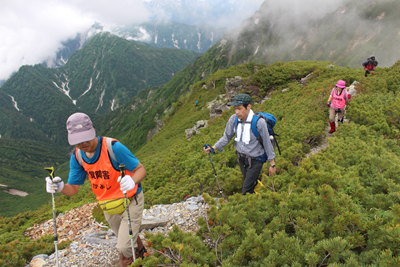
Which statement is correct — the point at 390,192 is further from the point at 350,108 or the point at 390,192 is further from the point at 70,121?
the point at 350,108

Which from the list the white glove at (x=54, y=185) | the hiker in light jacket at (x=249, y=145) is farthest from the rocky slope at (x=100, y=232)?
the white glove at (x=54, y=185)

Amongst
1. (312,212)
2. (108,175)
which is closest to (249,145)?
(312,212)

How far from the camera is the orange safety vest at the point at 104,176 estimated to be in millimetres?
3846

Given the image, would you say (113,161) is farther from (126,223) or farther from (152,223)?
(152,223)

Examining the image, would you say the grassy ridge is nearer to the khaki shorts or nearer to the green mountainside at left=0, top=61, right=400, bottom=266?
the green mountainside at left=0, top=61, right=400, bottom=266

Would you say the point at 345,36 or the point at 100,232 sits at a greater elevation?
the point at 345,36

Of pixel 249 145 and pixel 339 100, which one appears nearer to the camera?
pixel 249 145

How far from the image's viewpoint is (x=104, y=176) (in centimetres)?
392

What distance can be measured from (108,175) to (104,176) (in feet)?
0.29

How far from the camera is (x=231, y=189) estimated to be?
290 inches

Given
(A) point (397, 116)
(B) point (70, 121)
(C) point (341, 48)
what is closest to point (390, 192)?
(B) point (70, 121)

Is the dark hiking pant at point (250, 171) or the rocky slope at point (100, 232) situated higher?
the dark hiking pant at point (250, 171)

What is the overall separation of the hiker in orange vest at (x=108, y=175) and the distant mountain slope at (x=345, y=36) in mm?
164250

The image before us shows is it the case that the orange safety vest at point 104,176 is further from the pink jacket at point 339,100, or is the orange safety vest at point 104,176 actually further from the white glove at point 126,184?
the pink jacket at point 339,100
